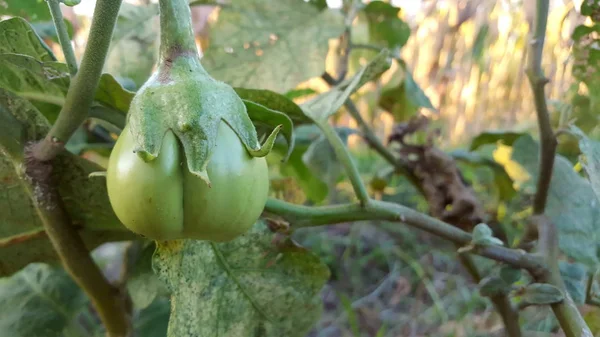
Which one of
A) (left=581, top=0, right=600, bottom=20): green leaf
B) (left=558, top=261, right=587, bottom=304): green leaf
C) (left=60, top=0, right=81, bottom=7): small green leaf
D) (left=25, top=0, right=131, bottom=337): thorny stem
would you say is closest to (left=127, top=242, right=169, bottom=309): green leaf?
(left=25, top=0, right=131, bottom=337): thorny stem

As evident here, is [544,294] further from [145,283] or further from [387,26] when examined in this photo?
[387,26]

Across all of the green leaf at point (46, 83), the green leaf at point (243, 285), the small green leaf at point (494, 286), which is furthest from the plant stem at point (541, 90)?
the green leaf at point (46, 83)

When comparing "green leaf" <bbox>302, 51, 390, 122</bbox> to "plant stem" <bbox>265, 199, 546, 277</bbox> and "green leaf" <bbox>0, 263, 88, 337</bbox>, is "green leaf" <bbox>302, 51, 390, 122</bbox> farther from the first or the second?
"green leaf" <bbox>0, 263, 88, 337</bbox>

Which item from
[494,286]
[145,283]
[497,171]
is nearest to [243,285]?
[145,283]

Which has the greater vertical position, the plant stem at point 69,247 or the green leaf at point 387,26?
the green leaf at point 387,26

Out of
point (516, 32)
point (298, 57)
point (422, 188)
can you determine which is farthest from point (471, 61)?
point (298, 57)

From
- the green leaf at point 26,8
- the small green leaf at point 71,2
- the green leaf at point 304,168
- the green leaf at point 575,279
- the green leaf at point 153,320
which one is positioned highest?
the small green leaf at point 71,2

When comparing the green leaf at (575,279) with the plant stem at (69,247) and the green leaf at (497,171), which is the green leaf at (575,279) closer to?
the green leaf at (497,171)

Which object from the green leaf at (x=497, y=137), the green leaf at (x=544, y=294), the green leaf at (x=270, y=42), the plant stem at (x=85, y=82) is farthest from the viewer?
the green leaf at (x=497, y=137)
